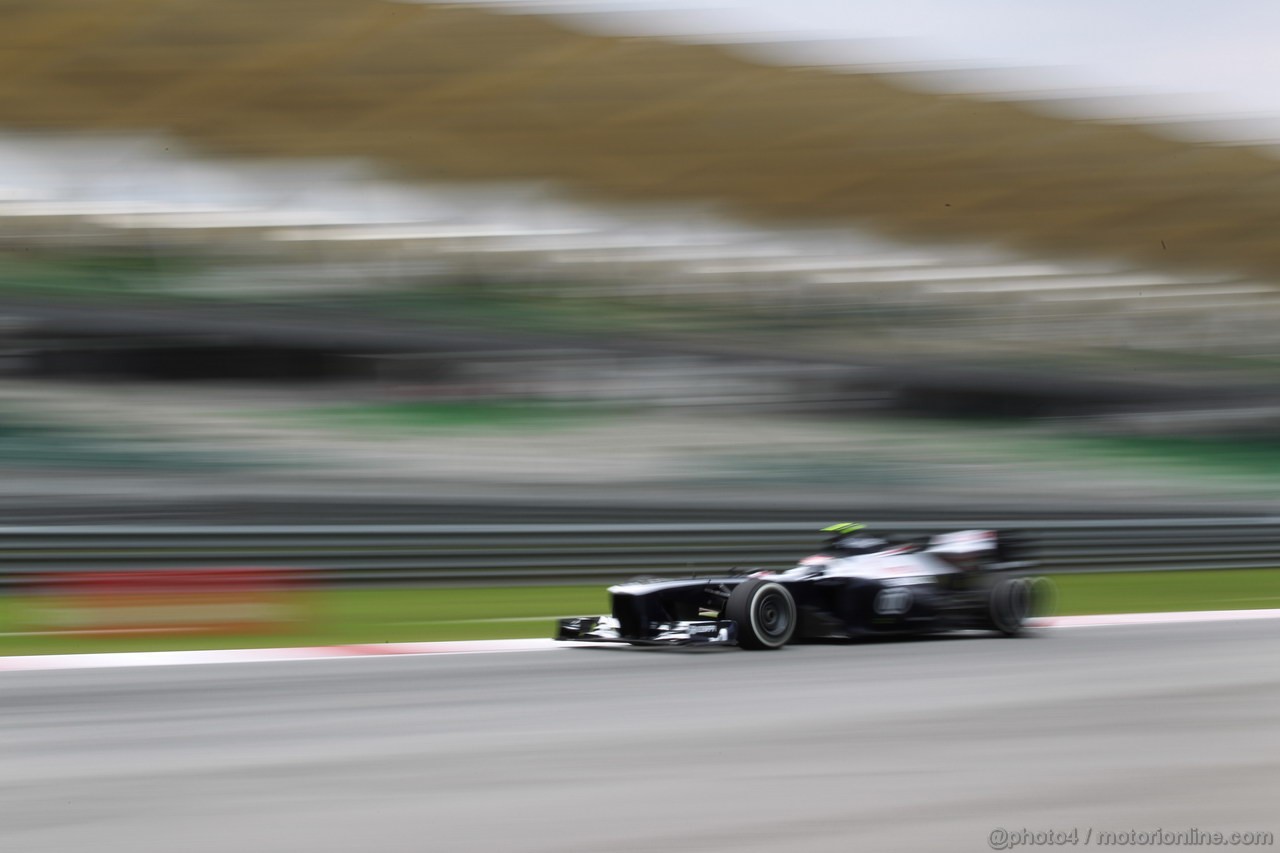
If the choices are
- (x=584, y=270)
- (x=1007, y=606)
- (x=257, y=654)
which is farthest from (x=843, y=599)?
(x=584, y=270)

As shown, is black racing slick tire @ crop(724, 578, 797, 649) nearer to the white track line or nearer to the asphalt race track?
the asphalt race track

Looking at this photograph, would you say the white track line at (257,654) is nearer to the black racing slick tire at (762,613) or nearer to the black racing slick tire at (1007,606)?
the black racing slick tire at (762,613)

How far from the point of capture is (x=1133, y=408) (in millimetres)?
22609

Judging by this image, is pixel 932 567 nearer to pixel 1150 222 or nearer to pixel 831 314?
pixel 831 314

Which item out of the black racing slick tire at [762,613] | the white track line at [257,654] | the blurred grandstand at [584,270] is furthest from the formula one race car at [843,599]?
the blurred grandstand at [584,270]

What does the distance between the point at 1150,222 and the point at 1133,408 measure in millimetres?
7611

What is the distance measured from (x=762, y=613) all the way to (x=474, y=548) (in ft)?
12.9

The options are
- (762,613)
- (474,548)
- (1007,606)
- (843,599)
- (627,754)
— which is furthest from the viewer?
(474,548)

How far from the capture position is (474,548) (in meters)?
11.4

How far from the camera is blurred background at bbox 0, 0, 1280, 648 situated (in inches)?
558

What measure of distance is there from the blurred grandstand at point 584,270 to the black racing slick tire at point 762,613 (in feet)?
17.6

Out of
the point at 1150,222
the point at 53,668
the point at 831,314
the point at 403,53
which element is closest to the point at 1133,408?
the point at 831,314

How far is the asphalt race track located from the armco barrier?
3.12m

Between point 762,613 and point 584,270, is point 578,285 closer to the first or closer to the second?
point 584,270
